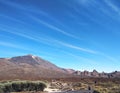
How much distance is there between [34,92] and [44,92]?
1.49 m

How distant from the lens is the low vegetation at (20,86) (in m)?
39.3

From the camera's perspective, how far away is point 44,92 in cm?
3941

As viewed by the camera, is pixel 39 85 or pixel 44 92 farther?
pixel 39 85

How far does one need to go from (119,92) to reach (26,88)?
52.2ft

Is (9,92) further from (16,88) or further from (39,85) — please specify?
(39,85)

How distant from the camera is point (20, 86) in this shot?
4128 centimetres

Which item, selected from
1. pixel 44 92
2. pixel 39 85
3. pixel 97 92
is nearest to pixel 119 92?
pixel 97 92

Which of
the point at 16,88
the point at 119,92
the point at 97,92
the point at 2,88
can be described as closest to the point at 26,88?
the point at 16,88

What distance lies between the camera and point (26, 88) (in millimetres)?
41812

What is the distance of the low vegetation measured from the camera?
39.3 metres

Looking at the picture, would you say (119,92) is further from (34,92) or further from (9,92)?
(9,92)

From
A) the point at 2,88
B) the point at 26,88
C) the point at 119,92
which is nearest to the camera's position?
the point at 119,92

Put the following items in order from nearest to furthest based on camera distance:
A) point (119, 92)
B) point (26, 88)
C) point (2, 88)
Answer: point (119, 92), point (2, 88), point (26, 88)

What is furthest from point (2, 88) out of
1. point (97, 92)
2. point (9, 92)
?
point (97, 92)
